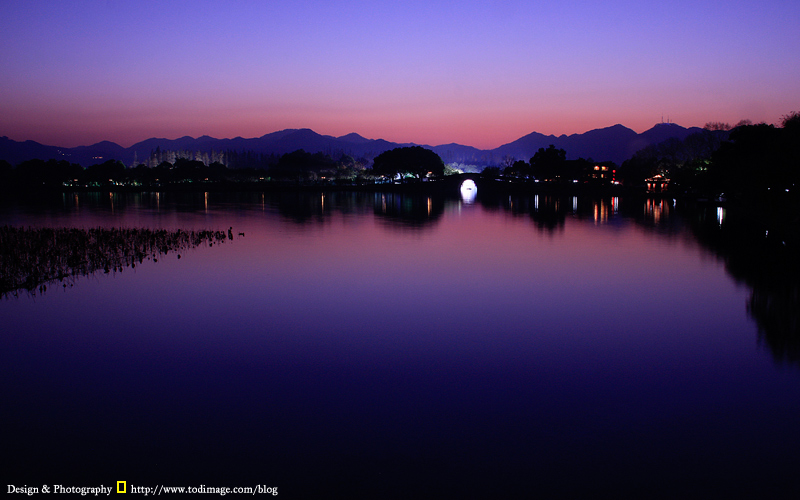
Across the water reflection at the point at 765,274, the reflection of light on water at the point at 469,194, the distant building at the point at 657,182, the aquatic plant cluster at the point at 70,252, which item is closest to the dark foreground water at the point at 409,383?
the water reflection at the point at 765,274

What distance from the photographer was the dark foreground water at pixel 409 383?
7.31m

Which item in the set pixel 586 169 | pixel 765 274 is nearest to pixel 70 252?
pixel 765 274

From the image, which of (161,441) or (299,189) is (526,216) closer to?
(161,441)

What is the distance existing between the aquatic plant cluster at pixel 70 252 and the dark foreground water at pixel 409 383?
1.16 meters

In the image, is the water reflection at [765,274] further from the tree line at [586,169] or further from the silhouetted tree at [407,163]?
the silhouetted tree at [407,163]

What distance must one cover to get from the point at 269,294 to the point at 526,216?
1485 inches

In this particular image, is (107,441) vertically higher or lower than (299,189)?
lower

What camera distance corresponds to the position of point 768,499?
6676 millimetres

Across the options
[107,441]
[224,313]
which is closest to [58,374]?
[107,441]

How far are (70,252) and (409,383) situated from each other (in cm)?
2086

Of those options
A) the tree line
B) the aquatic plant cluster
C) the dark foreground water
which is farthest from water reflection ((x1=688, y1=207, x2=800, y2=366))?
the aquatic plant cluster

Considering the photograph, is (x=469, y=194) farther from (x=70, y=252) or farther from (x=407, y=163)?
(x=70, y=252)

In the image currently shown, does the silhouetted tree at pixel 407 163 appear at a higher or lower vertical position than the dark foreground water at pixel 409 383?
higher

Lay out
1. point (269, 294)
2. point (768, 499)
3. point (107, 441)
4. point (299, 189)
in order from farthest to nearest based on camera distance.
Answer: point (299, 189), point (269, 294), point (107, 441), point (768, 499)
